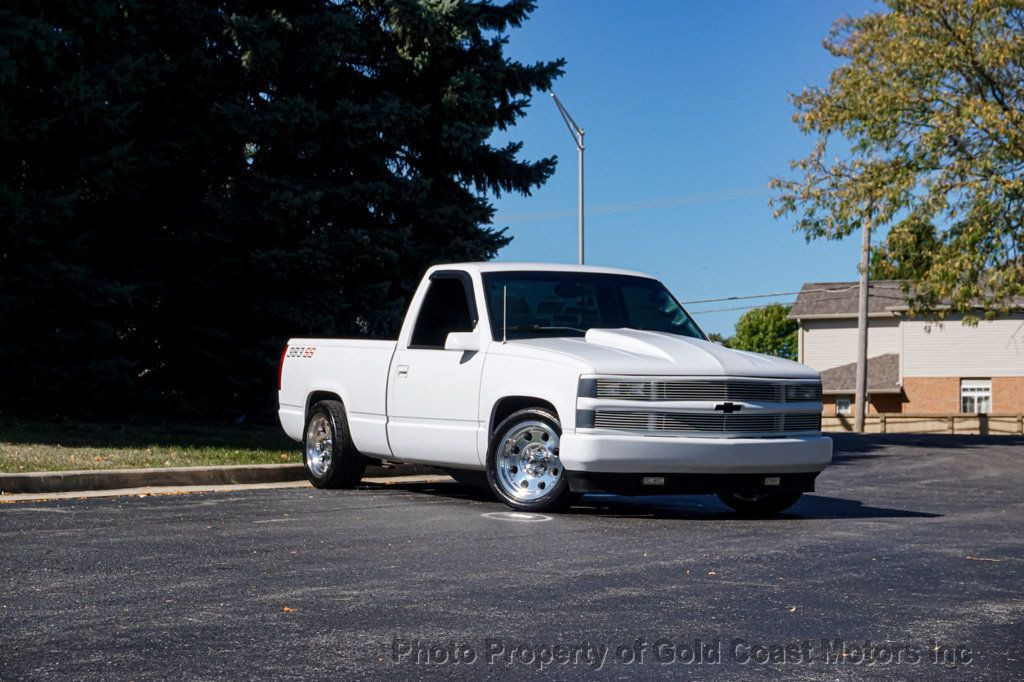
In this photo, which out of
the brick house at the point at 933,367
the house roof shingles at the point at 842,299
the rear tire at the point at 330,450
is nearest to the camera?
the rear tire at the point at 330,450

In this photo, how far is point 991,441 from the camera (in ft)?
87.2

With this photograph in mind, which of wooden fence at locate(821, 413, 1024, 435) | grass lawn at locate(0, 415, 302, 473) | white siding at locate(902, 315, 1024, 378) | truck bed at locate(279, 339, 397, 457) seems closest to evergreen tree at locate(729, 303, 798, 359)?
white siding at locate(902, 315, 1024, 378)

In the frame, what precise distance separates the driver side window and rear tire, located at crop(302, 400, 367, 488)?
1232 mm

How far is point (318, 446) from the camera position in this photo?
40.2ft

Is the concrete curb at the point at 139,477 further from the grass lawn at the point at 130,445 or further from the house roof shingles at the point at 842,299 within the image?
the house roof shingles at the point at 842,299

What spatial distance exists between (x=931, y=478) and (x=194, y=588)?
11.5m

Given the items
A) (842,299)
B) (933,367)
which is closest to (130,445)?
(933,367)

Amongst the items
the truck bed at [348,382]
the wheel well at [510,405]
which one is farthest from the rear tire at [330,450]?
the wheel well at [510,405]

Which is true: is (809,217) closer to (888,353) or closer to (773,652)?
(773,652)

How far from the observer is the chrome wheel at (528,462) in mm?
9820

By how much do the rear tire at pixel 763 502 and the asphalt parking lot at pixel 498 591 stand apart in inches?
7.5

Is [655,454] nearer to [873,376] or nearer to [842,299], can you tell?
[873,376]

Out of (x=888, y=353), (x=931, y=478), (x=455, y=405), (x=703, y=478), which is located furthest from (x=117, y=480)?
(x=888, y=353)

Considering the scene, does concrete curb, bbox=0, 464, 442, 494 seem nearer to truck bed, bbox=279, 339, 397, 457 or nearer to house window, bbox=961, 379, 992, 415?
truck bed, bbox=279, 339, 397, 457
